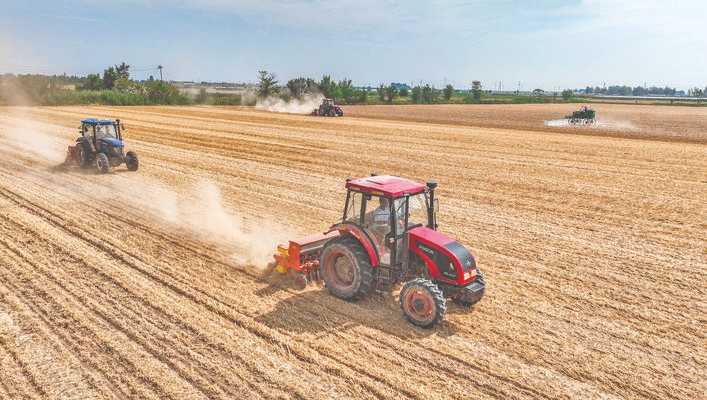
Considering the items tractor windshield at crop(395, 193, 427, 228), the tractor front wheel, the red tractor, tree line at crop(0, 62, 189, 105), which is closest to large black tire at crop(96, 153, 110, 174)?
the tractor front wheel

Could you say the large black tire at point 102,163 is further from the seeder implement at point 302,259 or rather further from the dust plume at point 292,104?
the dust plume at point 292,104

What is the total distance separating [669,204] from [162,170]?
57.4 feet

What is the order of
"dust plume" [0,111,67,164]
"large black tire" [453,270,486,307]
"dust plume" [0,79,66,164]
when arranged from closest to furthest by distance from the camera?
1. "large black tire" [453,270,486,307]
2. "dust plume" [0,111,67,164]
3. "dust plume" [0,79,66,164]

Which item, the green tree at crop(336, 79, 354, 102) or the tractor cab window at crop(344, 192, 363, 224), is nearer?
the tractor cab window at crop(344, 192, 363, 224)

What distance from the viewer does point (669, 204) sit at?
1444 centimetres

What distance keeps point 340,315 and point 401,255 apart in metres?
1.32

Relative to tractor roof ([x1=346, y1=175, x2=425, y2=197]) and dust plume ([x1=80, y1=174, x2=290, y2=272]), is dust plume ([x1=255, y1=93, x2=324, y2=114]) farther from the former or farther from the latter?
tractor roof ([x1=346, y1=175, x2=425, y2=197])

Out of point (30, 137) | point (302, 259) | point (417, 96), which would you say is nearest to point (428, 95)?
point (417, 96)

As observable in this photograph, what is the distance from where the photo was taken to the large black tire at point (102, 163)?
17391 millimetres

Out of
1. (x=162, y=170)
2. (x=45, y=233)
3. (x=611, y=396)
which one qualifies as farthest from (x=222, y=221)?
(x=611, y=396)

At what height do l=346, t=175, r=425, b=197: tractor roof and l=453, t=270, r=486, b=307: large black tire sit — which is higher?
l=346, t=175, r=425, b=197: tractor roof

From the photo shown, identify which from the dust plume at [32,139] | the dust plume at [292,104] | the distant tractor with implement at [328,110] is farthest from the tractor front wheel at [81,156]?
the dust plume at [292,104]

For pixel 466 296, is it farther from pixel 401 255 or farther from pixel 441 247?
pixel 401 255

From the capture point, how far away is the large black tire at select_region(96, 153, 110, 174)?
1739cm
